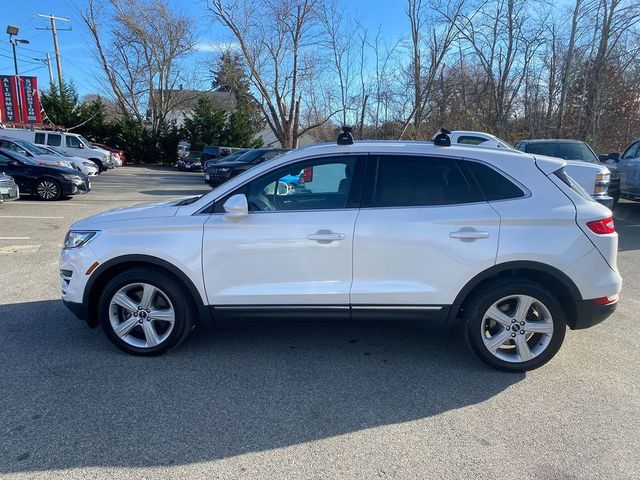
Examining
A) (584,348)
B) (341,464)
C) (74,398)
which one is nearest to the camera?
(341,464)

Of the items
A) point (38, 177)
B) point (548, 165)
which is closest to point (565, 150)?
point (548, 165)

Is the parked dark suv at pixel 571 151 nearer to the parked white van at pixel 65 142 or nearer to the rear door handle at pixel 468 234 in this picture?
the rear door handle at pixel 468 234

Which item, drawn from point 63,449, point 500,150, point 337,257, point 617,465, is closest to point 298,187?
point 337,257

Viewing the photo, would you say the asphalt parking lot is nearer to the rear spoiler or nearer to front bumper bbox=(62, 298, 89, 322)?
front bumper bbox=(62, 298, 89, 322)

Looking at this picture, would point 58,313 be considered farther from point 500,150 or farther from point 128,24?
point 128,24

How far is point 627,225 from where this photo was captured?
34.0 ft

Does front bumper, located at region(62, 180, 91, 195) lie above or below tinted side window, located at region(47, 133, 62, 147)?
below

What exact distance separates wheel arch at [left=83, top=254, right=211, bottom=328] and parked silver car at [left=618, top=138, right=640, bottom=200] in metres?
11.5

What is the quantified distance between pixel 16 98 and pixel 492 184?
123 ft

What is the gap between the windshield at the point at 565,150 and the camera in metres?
10.8

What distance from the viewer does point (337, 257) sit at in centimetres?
346

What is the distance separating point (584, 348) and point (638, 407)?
91cm

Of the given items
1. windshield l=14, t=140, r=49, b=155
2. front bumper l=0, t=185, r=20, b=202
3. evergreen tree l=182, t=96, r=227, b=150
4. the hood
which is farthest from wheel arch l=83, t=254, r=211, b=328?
evergreen tree l=182, t=96, r=227, b=150

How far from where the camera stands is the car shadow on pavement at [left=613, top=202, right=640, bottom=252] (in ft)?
27.4
